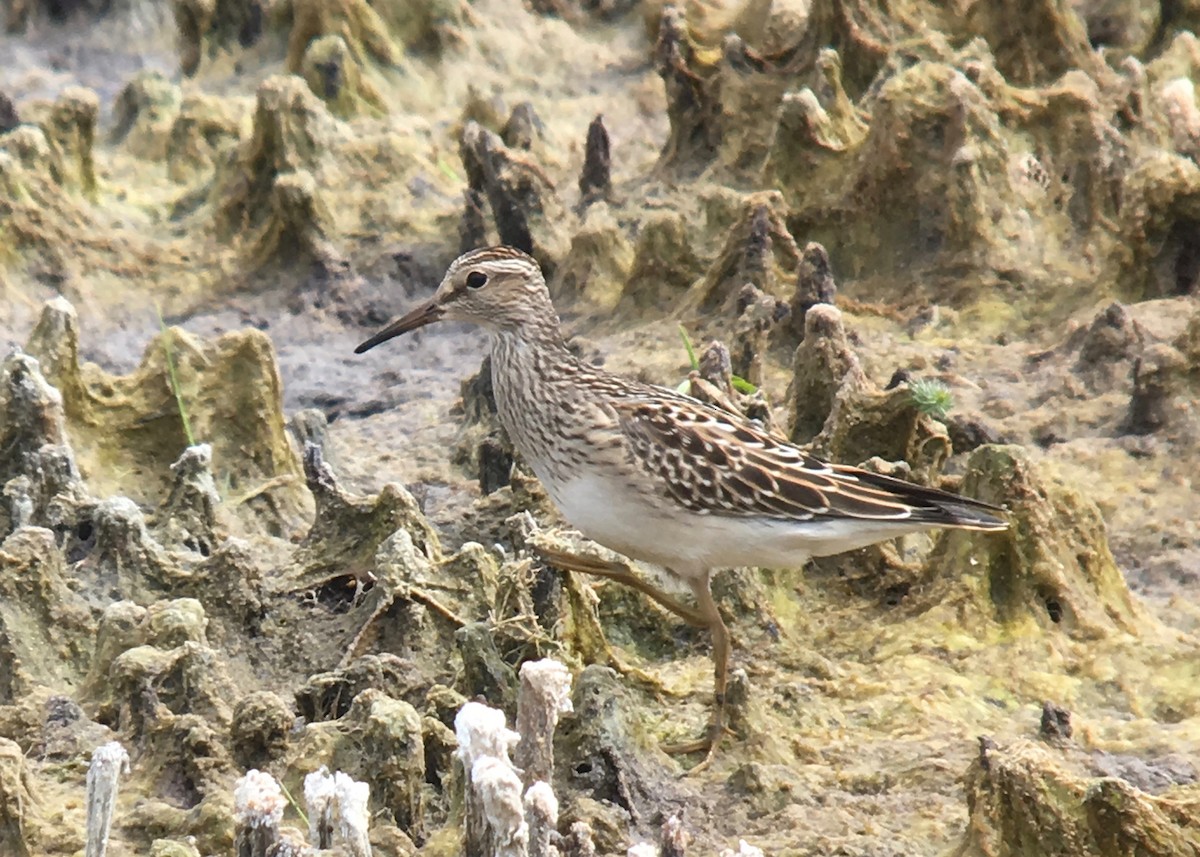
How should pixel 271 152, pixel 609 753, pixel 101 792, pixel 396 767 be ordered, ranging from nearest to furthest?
pixel 101 792
pixel 396 767
pixel 609 753
pixel 271 152

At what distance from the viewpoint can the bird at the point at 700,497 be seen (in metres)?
6.69

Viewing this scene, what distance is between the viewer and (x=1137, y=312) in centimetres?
909

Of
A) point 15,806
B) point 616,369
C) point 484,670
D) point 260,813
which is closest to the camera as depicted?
Answer: point 260,813

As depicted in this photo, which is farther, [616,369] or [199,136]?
[199,136]

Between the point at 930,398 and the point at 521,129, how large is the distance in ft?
14.8

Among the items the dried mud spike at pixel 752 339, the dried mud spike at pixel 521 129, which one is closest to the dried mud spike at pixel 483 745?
the dried mud spike at pixel 752 339

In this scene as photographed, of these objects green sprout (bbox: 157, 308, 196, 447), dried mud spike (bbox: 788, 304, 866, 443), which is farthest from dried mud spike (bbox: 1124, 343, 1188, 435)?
green sprout (bbox: 157, 308, 196, 447)

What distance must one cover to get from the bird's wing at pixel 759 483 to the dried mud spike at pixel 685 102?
4.59 m

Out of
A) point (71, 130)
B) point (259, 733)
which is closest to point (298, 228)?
point (71, 130)

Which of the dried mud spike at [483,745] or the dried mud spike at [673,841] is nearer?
the dried mud spike at [483,745]

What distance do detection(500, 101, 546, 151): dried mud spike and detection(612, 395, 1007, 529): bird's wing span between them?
5024 millimetres

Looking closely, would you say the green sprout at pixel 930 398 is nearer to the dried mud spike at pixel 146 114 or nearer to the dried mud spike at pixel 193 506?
the dried mud spike at pixel 193 506

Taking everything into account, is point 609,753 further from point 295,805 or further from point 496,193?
point 496,193

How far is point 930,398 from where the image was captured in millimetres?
7832
